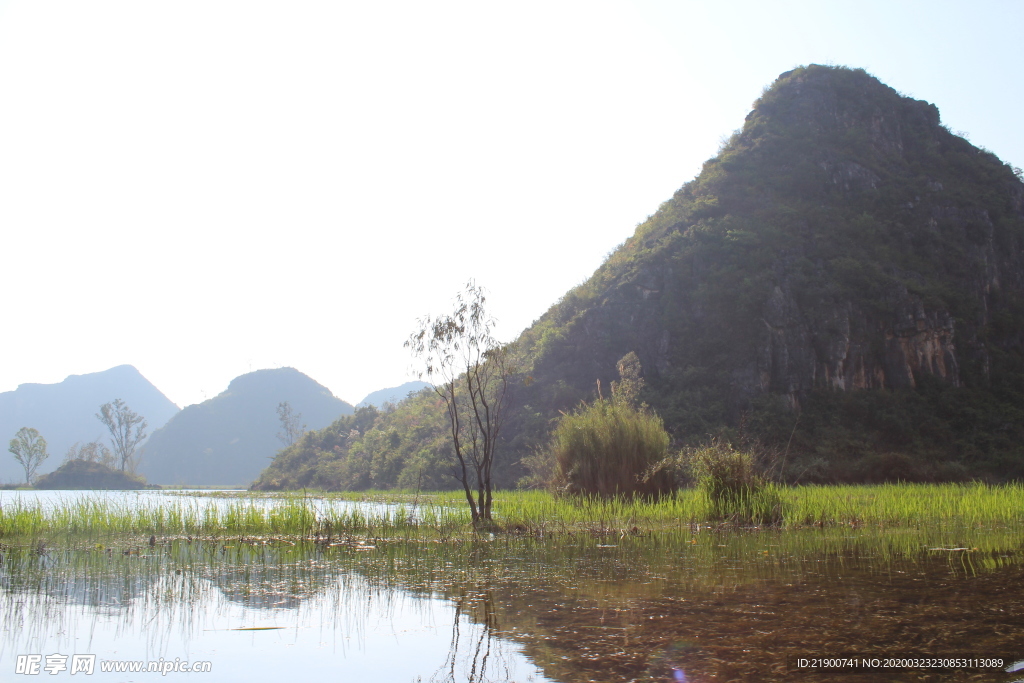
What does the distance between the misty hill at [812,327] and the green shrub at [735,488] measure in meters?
23.5

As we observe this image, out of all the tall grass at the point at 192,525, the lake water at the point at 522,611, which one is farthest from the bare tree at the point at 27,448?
the lake water at the point at 522,611

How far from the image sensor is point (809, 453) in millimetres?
44000

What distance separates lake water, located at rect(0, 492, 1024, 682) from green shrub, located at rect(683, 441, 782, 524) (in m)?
4.05

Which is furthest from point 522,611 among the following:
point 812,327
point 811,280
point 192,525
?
point 811,280

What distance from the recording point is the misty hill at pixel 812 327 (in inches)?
1841

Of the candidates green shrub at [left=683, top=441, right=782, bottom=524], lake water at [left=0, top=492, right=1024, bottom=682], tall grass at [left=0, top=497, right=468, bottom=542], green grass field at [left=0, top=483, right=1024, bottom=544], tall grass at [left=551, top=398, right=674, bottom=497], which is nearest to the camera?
lake water at [left=0, top=492, right=1024, bottom=682]

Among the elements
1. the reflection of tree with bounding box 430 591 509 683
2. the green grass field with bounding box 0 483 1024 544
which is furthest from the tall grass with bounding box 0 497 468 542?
the reflection of tree with bounding box 430 591 509 683

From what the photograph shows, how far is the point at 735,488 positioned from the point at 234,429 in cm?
15907

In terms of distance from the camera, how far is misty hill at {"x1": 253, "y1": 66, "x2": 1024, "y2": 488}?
4675cm

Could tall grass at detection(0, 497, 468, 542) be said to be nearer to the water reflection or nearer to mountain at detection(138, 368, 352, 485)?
the water reflection

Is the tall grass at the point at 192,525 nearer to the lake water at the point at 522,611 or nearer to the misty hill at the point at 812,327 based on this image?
the lake water at the point at 522,611

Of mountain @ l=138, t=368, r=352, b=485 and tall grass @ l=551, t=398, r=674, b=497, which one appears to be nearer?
tall grass @ l=551, t=398, r=674, b=497

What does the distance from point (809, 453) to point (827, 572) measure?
37.8 metres

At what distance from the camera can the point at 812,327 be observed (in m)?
52.2
